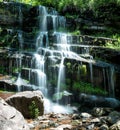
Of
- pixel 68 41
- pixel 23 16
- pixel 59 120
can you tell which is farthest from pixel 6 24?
pixel 59 120

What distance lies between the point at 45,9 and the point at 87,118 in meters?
14.4

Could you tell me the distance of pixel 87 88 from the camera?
19.3 meters

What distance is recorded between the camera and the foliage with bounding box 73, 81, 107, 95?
19203 mm

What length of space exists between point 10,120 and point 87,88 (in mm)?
12119

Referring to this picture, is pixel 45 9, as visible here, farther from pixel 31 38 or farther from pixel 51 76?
pixel 51 76

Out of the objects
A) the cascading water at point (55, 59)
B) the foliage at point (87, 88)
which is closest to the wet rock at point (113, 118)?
the cascading water at point (55, 59)

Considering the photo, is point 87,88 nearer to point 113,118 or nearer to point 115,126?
point 113,118

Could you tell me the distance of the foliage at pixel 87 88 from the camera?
1920 cm

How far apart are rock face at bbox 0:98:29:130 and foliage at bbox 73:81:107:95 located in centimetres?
1091

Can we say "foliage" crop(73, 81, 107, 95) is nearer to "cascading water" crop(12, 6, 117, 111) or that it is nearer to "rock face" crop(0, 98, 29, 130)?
"cascading water" crop(12, 6, 117, 111)

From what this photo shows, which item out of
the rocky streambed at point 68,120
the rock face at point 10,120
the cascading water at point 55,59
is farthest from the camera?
the cascading water at point 55,59

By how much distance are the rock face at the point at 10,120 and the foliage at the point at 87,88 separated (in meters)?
10.9

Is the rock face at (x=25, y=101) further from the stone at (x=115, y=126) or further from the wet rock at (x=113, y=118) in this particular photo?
the stone at (x=115, y=126)

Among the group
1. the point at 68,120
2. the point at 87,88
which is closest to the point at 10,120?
the point at 68,120
